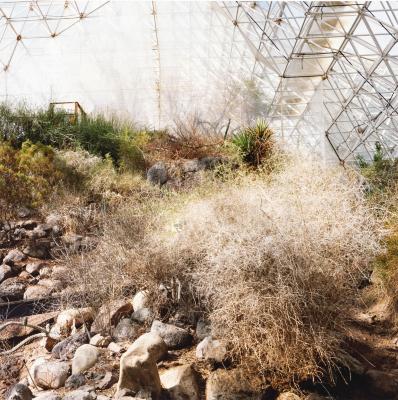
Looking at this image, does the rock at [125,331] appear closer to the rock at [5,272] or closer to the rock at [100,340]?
the rock at [100,340]

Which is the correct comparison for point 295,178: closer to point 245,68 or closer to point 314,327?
point 314,327

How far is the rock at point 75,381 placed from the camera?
5.07 metres

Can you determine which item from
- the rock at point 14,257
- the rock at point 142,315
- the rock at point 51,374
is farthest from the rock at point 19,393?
the rock at point 14,257

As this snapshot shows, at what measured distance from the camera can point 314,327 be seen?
4832 millimetres

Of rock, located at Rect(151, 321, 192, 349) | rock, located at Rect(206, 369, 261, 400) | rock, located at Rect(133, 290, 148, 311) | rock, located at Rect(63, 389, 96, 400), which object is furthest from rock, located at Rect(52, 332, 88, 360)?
rock, located at Rect(206, 369, 261, 400)

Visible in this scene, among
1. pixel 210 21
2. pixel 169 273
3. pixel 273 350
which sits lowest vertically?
pixel 273 350

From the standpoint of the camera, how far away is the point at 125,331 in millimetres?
6059

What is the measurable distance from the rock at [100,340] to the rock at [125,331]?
12 centimetres

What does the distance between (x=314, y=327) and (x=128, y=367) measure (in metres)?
1.88

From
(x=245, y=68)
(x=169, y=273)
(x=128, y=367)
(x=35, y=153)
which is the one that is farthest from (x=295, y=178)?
(x=245, y=68)

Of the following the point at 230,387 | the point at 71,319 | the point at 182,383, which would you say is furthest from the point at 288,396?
the point at 71,319

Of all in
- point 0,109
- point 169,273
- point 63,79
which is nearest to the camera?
point 169,273

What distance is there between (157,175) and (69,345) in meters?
6.56

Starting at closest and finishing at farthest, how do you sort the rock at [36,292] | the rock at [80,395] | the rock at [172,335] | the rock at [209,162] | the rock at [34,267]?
the rock at [80,395] < the rock at [172,335] < the rock at [36,292] < the rock at [34,267] < the rock at [209,162]
